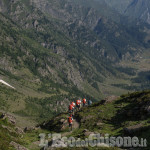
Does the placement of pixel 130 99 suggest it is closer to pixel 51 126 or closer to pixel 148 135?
pixel 51 126

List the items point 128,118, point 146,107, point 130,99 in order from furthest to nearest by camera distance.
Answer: point 130,99
point 128,118
point 146,107

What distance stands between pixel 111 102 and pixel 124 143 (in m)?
55.8

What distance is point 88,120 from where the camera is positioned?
83.9 m

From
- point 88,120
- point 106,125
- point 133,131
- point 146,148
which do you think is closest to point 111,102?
point 88,120

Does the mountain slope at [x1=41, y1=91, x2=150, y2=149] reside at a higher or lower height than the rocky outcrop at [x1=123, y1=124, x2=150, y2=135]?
higher

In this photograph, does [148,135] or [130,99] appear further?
[130,99]

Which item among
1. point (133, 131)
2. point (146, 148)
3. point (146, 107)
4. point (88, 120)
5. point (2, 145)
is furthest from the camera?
point (88, 120)

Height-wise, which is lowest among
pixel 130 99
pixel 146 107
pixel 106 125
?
pixel 106 125

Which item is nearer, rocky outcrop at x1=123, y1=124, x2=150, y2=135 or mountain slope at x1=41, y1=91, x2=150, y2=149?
rocky outcrop at x1=123, y1=124, x2=150, y2=135

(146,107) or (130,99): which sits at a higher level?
(130,99)

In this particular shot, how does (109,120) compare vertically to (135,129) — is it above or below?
above

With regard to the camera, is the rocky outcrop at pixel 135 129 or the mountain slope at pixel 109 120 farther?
the mountain slope at pixel 109 120

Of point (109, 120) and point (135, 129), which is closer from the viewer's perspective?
point (135, 129)

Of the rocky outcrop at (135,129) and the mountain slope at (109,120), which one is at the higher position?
the mountain slope at (109,120)
